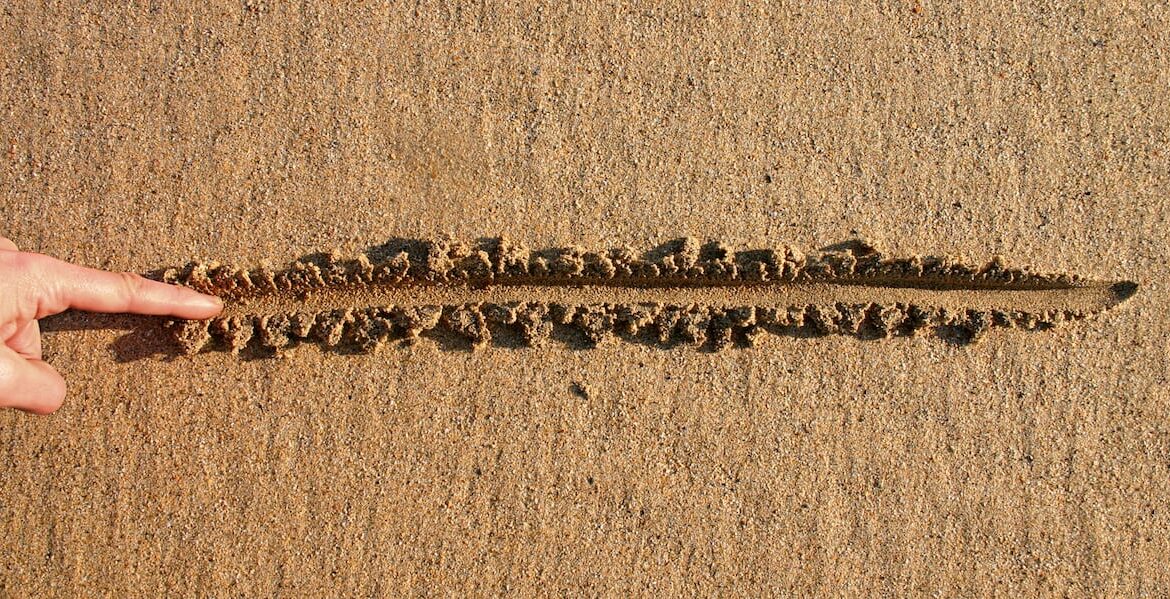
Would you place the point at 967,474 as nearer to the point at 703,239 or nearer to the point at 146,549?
the point at 703,239

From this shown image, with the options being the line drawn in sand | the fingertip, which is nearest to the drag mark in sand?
the line drawn in sand

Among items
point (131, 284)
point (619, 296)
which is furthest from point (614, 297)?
point (131, 284)

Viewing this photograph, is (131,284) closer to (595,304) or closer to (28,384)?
(28,384)

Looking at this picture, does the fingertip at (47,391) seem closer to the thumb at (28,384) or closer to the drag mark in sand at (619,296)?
the thumb at (28,384)

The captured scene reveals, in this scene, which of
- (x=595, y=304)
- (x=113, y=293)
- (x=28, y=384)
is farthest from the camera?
(x=595, y=304)

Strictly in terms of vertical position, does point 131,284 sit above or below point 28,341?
above

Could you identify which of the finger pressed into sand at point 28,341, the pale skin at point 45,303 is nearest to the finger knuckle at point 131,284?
the pale skin at point 45,303

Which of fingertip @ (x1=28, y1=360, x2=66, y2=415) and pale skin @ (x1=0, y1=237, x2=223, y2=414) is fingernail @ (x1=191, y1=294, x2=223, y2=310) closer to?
pale skin @ (x1=0, y1=237, x2=223, y2=414)

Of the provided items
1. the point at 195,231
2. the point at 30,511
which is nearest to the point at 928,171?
the point at 195,231
